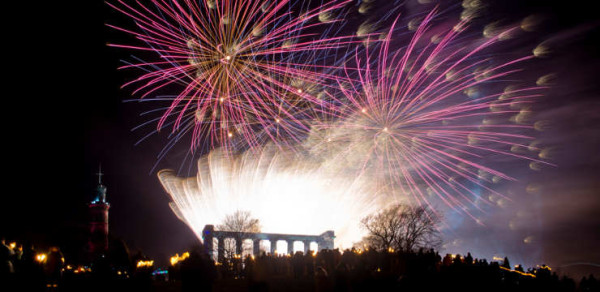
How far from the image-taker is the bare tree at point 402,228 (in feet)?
169

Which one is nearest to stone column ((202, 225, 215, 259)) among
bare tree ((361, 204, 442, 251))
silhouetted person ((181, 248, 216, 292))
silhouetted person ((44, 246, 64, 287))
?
bare tree ((361, 204, 442, 251))

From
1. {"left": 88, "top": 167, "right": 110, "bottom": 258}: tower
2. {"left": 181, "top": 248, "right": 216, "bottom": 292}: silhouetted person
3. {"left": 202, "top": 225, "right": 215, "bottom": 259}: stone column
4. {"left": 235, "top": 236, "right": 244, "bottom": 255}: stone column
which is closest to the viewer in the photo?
{"left": 181, "top": 248, "right": 216, "bottom": 292}: silhouetted person

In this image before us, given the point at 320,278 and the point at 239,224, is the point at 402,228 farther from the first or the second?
the point at 320,278

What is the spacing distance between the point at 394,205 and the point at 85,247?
196 ft

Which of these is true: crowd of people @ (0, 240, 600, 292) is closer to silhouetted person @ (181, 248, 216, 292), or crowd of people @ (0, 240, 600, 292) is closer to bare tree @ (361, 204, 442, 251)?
silhouetted person @ (181, 248, 216, 292)

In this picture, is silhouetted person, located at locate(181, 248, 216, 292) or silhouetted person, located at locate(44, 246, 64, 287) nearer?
silhouetted person, located at locate(181, 248, 216, 292)

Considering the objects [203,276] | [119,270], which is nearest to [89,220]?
[119,270]

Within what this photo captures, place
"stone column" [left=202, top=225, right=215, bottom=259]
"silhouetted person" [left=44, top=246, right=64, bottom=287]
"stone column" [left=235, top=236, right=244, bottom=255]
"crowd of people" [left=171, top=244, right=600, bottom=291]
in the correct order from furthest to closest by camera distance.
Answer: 1. "stone column" [left=202, top=225, right=215, bottom=259]
2. "stone column" [left=235, top=236, right=244, bottom=255]
3. "silhouetted person" [left=44, top=246, right=64, bottom=287]
4. "crowd of people" [left=171, top=244, right=600, bottom=291]

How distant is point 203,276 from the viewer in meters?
10.4

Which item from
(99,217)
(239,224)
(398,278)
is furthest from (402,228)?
(99,217)

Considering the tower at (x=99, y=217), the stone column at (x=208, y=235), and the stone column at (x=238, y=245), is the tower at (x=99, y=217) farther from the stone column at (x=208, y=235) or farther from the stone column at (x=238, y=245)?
the stone column at (x=238, y=245)

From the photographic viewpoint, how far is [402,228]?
2146 inches

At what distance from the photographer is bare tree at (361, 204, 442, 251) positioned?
51.7 meters

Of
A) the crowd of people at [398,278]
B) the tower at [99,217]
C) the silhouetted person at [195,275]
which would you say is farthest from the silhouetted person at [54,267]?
the tower at [99,217]
